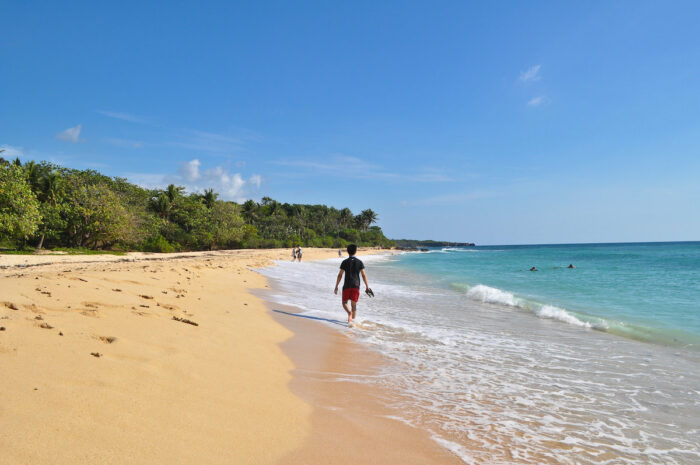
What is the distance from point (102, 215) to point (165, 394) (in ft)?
108

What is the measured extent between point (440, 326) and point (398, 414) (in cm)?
531

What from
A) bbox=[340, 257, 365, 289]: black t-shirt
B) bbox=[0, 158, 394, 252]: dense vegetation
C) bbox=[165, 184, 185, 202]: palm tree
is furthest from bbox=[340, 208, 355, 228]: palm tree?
bbox=[340, 257, 365, 289]: black t-shirt

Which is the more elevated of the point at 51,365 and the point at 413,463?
the point at 51,365

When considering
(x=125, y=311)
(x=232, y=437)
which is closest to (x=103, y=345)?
(x=125, y=311)

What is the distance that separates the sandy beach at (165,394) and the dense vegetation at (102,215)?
21522 mm

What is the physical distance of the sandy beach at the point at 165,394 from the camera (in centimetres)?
218

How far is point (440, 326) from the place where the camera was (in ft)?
27.9

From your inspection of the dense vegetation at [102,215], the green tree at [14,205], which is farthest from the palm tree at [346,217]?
the green tree at [14,205]

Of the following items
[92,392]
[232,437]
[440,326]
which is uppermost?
[92,392]

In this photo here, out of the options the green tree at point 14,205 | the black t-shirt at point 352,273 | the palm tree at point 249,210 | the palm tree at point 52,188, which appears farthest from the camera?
the palm tree at point 249,210

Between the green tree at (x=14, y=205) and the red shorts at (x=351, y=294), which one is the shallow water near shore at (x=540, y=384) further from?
the green tree at (x=14, y=205)

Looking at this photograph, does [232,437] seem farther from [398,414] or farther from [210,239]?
[210,239]

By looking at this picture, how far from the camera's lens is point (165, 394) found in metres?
2.98

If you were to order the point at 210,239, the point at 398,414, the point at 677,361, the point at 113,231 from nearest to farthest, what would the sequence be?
the point at 398,414 < the point at 677,361 < the point at 113,231 < the point at 210,239
